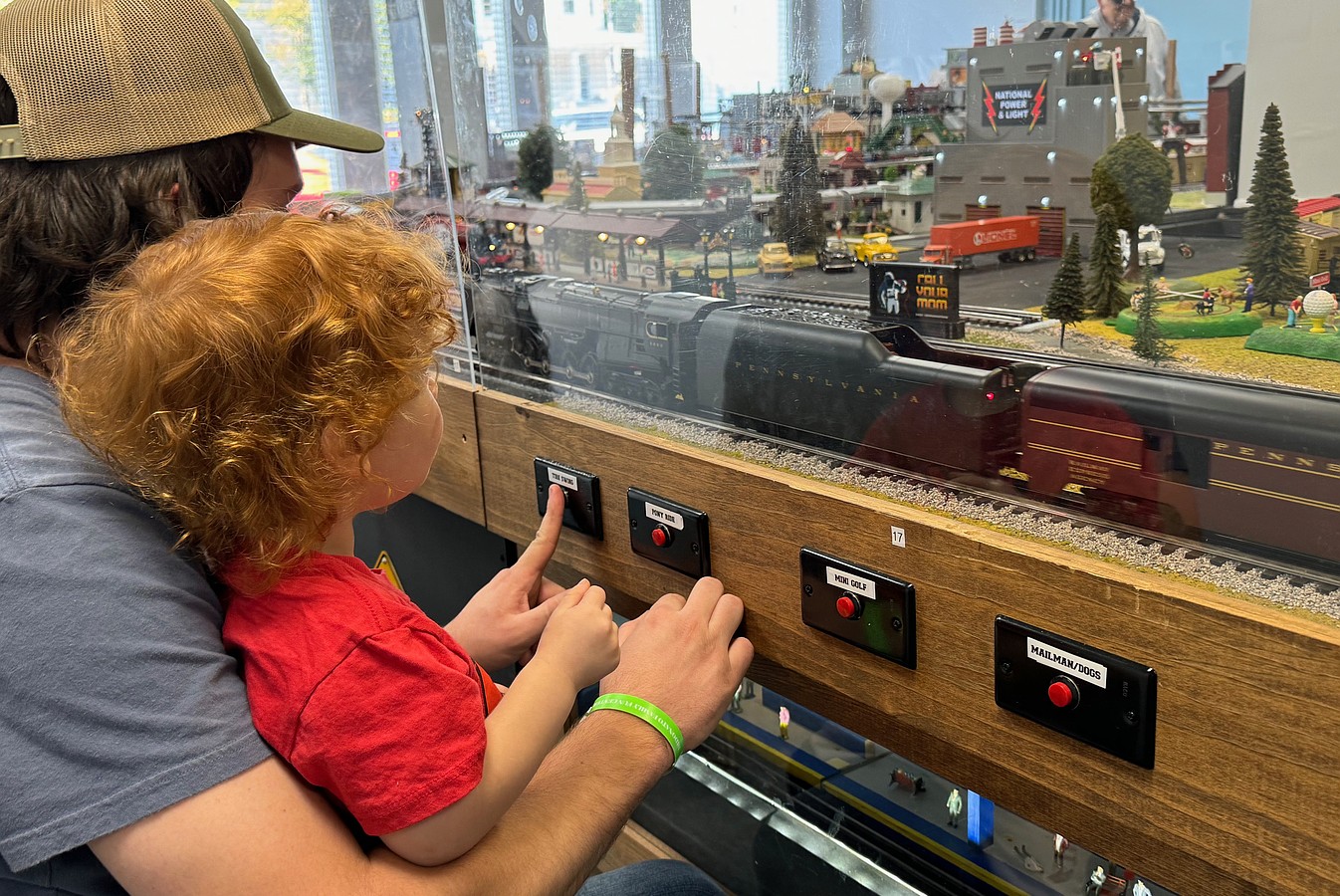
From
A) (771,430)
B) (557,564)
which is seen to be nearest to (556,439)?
(557,564)

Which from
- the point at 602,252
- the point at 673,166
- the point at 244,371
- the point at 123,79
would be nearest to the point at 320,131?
the point at 123,79

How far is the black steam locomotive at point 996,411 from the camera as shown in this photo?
2.87 ft

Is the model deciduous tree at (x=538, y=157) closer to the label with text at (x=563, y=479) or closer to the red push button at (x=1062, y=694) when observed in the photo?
the label with text at (x=563, y=479)

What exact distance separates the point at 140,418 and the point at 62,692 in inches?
7.9

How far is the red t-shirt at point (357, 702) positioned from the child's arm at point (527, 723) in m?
0.02

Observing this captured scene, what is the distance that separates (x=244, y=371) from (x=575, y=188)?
971mm

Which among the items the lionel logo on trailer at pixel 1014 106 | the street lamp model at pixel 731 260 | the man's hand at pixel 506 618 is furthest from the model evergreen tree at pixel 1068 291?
the man's hand at pixel 506 618

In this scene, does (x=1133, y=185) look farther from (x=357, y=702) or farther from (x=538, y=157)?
(x=538, y=157)

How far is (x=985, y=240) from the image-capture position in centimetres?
108

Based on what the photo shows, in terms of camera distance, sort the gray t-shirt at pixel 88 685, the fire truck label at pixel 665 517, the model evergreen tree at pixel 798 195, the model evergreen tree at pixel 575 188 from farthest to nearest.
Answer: the model evergreen tree at pixel 575 188, the fire truck label at pixel 665 517, the model evergreen tree at pixel 798 195, the gray t-shirt at pixel 88 685

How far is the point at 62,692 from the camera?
748 mm

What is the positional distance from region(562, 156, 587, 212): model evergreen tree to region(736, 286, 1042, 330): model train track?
409 millimetres

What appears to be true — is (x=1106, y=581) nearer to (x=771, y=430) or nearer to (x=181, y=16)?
(x=771, y=430)

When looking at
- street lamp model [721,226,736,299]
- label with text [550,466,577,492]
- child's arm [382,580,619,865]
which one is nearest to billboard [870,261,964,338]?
street lamp model [721,226,736,299]
